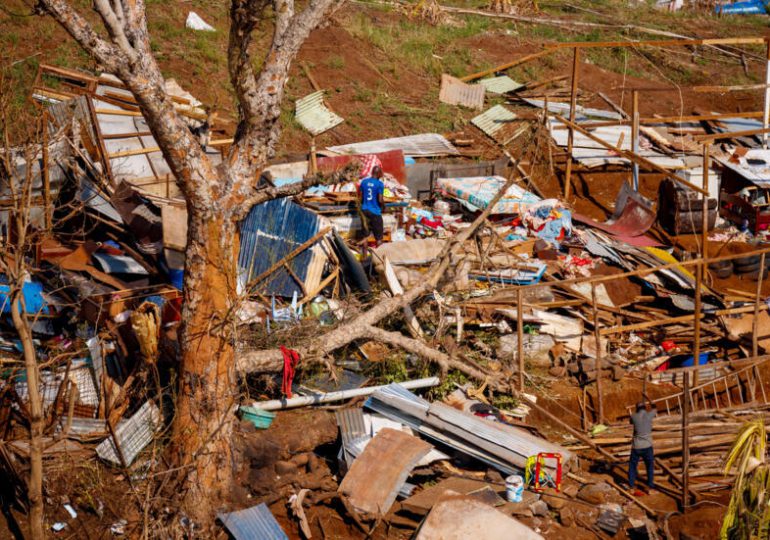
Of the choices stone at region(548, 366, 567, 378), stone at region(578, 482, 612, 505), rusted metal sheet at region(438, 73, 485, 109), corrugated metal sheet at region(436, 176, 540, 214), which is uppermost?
rusted metal sheet at region(438, 73, 485, 109)

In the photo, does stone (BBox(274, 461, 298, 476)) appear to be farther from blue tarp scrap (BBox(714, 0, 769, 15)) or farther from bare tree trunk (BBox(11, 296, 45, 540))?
blue tarp scrap (BBox(714, 0, 769, 15))

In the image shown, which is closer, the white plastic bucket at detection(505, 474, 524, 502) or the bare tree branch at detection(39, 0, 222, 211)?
the bare tree branch at detection(39, 0, 222, 211)

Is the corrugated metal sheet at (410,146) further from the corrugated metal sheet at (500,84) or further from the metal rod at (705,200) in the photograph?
the metal rod at (705,200)

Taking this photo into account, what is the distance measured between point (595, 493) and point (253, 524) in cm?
396

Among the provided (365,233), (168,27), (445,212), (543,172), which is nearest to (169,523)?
(365,233)

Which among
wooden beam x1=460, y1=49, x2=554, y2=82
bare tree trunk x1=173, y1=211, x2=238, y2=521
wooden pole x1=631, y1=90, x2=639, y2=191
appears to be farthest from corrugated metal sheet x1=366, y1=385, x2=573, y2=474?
wooden beam x1=460, y1=49, x2=554, y2=82

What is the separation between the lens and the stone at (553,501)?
357 inches

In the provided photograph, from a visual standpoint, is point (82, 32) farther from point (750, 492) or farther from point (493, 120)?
point (493, 120)

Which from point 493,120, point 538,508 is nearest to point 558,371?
point 538,508

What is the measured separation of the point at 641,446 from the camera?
31.1ft

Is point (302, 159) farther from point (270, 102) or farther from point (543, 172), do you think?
point (270, 102)

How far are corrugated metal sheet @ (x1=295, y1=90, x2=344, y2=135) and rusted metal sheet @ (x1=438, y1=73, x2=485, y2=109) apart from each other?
355cm

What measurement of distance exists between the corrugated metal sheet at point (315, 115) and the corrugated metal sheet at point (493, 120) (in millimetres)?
3595

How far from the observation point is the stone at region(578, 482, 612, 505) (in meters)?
9.33
